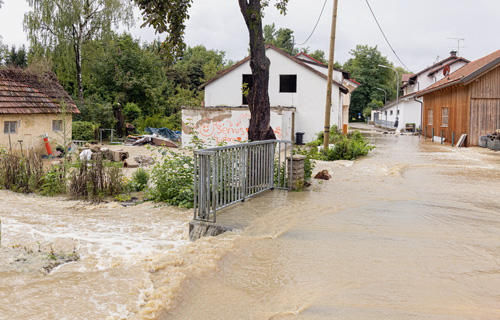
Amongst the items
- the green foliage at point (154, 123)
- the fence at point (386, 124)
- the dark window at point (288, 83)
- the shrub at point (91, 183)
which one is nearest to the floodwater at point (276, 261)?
the shrub at point (91, 183)

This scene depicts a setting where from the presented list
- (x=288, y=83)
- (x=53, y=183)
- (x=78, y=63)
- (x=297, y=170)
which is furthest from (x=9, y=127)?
(x=288, y=83)

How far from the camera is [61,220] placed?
29.8 feet

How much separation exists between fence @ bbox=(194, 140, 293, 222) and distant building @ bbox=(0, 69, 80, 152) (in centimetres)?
1233

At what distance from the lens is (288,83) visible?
98.0 feet

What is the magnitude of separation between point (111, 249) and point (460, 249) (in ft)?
17.3

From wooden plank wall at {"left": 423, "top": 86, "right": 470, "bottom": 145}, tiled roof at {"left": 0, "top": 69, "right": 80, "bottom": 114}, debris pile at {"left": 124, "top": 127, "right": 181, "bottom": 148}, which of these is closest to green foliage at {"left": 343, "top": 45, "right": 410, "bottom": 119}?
wooden plank wall at {"left": 423, "top": 86, "right": 470, "bottom": 145}

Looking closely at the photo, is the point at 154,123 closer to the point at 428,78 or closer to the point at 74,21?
the point at 74,21

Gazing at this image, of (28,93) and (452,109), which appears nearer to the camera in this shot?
(28,93)

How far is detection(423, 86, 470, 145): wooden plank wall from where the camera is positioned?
24355 millimetres

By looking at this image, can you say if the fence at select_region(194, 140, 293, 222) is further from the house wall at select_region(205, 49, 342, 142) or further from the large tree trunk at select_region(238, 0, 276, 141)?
the house wall at select_region(205, 49, 342, 142)

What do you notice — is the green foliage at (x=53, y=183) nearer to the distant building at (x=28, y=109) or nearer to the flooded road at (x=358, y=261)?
the flooded road at (x=358, y=261)

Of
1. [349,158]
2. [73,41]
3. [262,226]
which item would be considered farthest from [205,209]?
[73,41]

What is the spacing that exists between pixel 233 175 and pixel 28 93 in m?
17.3

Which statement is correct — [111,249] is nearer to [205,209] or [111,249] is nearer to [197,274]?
[205,209]
